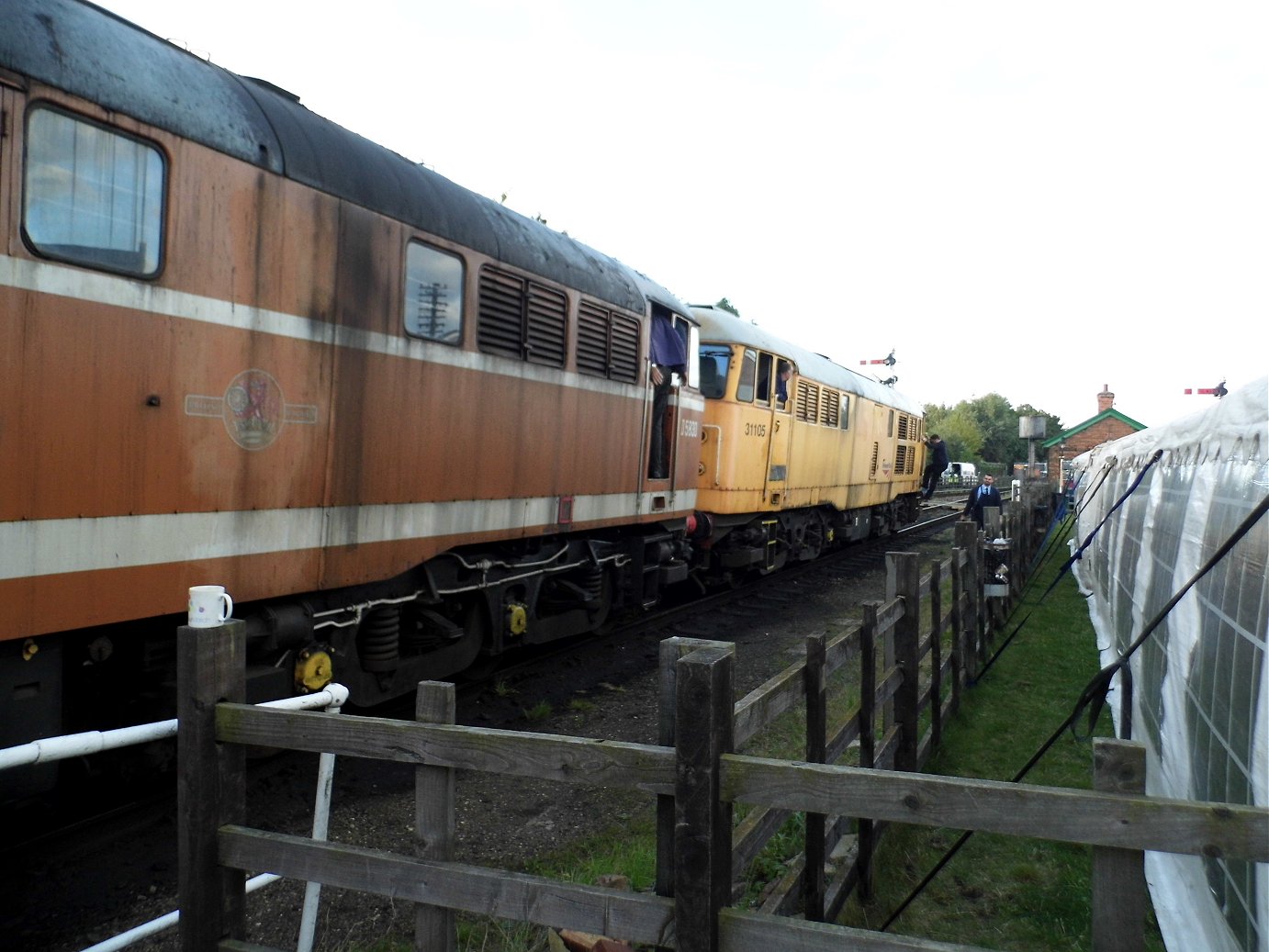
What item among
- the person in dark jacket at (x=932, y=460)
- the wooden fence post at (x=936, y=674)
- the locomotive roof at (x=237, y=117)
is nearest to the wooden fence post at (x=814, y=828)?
the wooden fence post at (x=936, y=674)

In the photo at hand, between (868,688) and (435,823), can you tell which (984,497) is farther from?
(435,823)

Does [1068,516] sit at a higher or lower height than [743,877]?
higher

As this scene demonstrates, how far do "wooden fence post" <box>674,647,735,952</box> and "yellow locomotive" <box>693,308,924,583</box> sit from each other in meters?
8.57

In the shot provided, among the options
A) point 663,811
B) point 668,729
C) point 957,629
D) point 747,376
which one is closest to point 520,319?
point 957,629

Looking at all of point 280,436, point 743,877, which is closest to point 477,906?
point 743,877

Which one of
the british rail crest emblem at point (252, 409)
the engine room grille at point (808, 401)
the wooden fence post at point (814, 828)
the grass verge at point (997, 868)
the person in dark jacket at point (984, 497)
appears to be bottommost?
the grass verge at point (997, 868)

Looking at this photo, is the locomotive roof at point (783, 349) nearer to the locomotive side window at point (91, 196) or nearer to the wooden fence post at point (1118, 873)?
the locomotive side window at point (91, 196)

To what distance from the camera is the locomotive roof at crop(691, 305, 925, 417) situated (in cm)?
1220

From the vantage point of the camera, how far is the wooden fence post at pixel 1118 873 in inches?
90.9

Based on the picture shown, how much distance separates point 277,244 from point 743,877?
13.1ft

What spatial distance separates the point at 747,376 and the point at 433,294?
6929 mm

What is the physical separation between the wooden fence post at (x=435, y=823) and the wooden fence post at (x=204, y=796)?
729 mm

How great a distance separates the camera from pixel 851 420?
17344mm

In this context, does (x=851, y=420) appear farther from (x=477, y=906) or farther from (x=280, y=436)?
(x=477, y=906)
